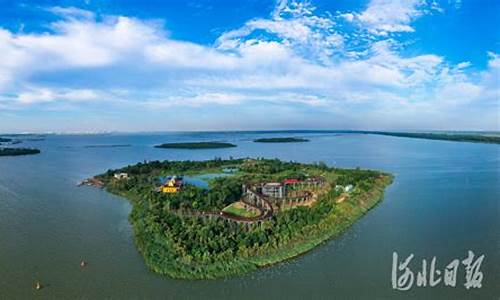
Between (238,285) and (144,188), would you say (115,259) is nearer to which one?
(238,285)

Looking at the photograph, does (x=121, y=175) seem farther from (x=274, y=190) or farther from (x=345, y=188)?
(x=345, y=188)

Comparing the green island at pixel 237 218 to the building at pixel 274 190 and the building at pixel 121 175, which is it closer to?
the building at pixel 274 190

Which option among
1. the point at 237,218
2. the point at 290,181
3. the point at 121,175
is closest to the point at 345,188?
the point at 290,181

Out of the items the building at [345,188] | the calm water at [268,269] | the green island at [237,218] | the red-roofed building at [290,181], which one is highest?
the building at [345,188]

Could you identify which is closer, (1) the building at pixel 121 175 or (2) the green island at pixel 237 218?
(2) the green island at pixel 237 218

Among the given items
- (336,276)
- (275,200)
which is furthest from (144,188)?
(336,276)

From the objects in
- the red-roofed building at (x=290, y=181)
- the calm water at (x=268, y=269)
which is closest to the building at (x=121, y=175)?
the calm water at (x=268, y=269)

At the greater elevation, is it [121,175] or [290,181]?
[290,181]

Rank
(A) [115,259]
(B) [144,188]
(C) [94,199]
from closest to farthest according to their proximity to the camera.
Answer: (A) [115,259] < (C) [94,199] < (B) [144,188]

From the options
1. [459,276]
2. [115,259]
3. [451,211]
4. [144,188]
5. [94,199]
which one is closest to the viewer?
[459,276]
